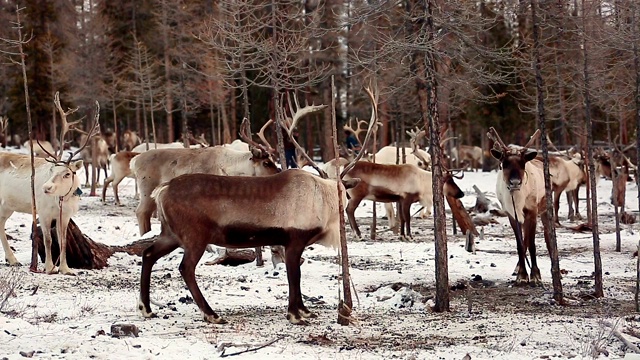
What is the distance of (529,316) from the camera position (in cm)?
862

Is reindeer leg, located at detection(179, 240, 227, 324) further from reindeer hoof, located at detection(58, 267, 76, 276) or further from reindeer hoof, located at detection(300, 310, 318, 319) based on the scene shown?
reindeer hoof, located at detection(58, 267, 76, 276)

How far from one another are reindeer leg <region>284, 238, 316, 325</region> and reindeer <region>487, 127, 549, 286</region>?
3.82 meters

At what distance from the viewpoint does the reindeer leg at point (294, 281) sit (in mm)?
8203

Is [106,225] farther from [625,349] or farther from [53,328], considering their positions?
[625,349]

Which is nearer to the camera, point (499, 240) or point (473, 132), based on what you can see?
point (499, 240)

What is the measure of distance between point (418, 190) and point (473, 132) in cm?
3139

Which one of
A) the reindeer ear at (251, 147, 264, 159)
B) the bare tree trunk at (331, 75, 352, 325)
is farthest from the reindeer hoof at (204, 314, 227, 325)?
the reindeer ear at (251, 147, 264, 159)

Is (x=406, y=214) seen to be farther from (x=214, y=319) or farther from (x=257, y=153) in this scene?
(x=214, y=319)

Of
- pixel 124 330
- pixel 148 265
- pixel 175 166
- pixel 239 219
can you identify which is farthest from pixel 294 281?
pixel 175 166

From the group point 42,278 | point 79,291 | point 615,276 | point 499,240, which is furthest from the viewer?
point 499,240

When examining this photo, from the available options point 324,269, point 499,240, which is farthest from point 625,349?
point 499,240

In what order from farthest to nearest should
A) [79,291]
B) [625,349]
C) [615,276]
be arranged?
[615,276], [79,291], [625,349]

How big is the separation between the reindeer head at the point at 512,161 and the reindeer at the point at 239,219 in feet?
11.2

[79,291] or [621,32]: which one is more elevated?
[621,32]
